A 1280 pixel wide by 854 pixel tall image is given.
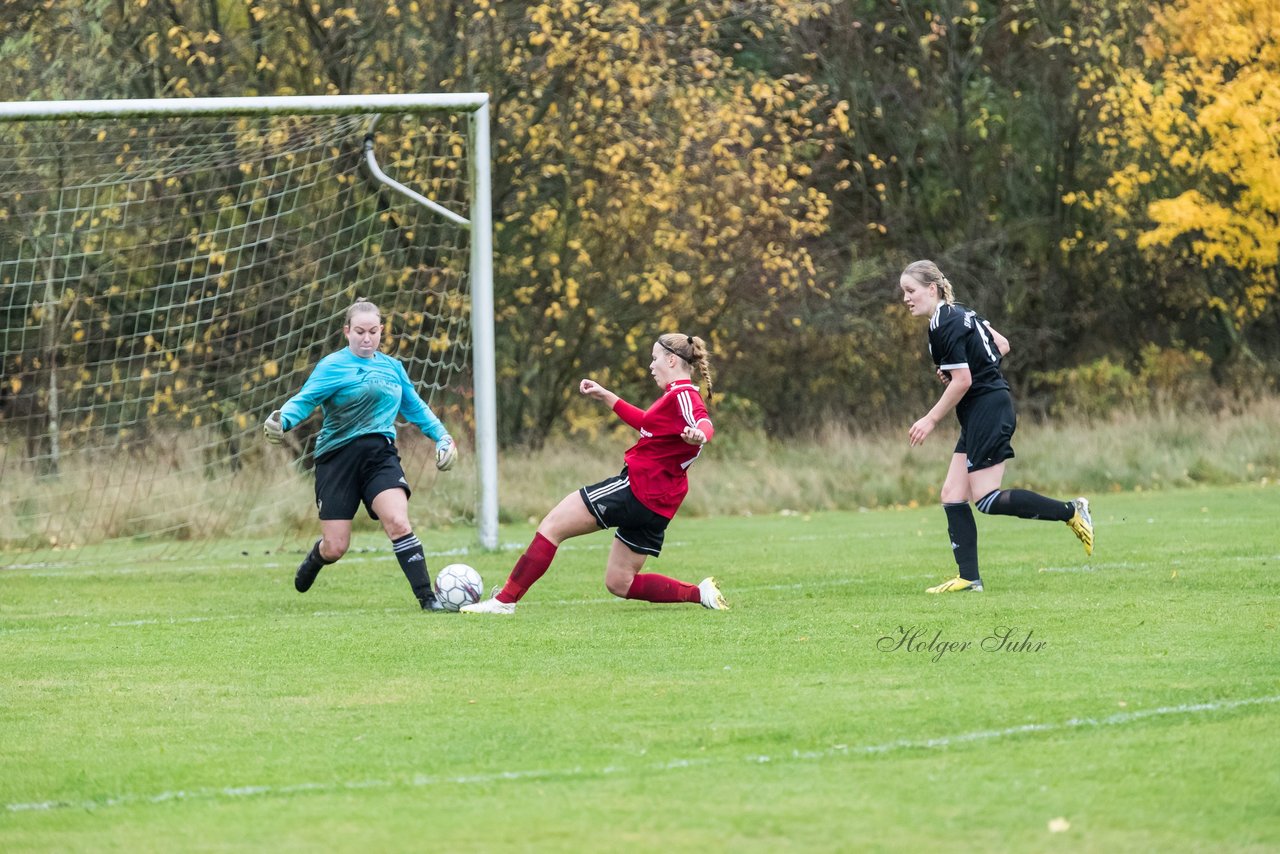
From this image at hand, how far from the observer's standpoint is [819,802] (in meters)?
4.20

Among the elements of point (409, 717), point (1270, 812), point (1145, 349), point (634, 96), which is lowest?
point (1145, 349)

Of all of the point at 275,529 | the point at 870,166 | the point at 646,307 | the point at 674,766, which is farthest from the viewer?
the point at 870,166

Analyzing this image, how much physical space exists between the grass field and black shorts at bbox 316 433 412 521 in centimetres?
57

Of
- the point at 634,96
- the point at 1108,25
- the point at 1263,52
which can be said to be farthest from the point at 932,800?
the point at 1108,25

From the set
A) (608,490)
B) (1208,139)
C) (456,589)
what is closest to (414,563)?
(456,589)

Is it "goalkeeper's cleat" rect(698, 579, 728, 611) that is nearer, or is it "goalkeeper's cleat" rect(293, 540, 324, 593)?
"goalkeeper's cleat" rect(698, 579, 728, 611)

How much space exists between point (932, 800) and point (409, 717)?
1.99 m

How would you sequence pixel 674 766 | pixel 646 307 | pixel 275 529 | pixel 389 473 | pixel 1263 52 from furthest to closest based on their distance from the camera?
pixel 1263 52 < pixel 646 307 < pixel 275 529 < pixel 389 473 < pixel 674 766

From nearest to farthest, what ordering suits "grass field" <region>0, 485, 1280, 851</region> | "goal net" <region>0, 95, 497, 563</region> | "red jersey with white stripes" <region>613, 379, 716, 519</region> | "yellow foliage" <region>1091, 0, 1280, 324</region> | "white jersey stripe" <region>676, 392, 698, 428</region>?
"grass field" <region>0, 485, 1280, 851</region>, "white jersey stripe" <region>676, 392, 698, 428</region>, "red jersey with white stripes" <region>613, 379, 716, 519</region>, "goal net" <region>0, 95, 497, 563</region>, "yellow foliage" <region>1091, 0, 1280, 324</region>

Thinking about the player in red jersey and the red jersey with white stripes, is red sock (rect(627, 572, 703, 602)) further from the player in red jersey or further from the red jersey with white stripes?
the red jersey with white stripes

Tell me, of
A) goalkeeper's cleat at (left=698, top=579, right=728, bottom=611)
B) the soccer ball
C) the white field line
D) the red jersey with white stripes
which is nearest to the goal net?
the soccer ball

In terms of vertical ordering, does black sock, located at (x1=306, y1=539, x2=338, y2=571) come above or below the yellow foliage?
below

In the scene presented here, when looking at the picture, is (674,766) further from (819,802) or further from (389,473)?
(389,473)

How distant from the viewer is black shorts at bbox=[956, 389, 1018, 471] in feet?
27.7
